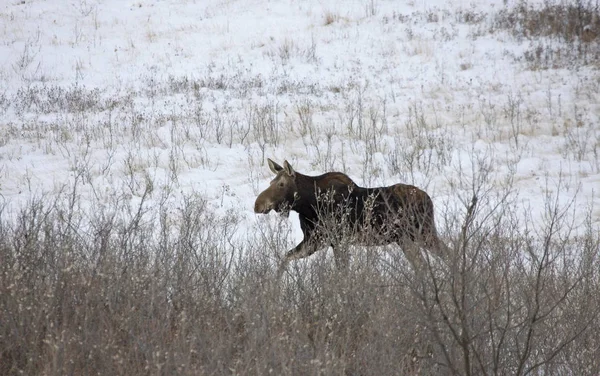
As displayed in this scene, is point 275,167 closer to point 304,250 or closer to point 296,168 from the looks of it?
point 304,250

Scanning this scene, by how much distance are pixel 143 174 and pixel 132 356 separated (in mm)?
7274

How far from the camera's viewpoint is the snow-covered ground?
11.9 meters

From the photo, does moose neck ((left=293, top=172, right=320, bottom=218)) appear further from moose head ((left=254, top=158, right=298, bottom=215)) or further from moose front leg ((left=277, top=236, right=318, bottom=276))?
moose front leg ((left=277, top=236, right=318, bottom=276))

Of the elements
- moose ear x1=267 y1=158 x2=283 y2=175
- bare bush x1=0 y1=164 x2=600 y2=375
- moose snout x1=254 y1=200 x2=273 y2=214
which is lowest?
bare bush x1=0 y1=164 x2=600 y2=375

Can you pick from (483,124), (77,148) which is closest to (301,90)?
(483,124)

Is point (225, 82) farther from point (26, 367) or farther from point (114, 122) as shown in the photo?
point (26, 367)

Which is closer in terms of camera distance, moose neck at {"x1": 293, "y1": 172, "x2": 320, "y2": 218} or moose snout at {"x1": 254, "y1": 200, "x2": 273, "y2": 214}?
moose snout at {"x1": 254, "y1": 200, "x2": 273, "y2": 214}

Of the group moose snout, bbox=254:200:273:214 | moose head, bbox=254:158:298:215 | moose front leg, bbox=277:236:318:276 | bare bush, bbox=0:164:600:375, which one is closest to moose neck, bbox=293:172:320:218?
moose head, bbox=254:158:298:215

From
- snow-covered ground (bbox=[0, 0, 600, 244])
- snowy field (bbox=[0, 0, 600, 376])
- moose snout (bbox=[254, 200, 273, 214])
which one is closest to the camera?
snowy field (bbox=[0, 0, 600, 376])

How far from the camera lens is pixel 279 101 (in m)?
15.8

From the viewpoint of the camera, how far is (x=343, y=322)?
5707mm

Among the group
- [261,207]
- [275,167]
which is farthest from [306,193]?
[261,207]

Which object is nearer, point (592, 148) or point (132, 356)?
point (132, 356)

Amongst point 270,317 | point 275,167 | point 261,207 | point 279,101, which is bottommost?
point 270,317
